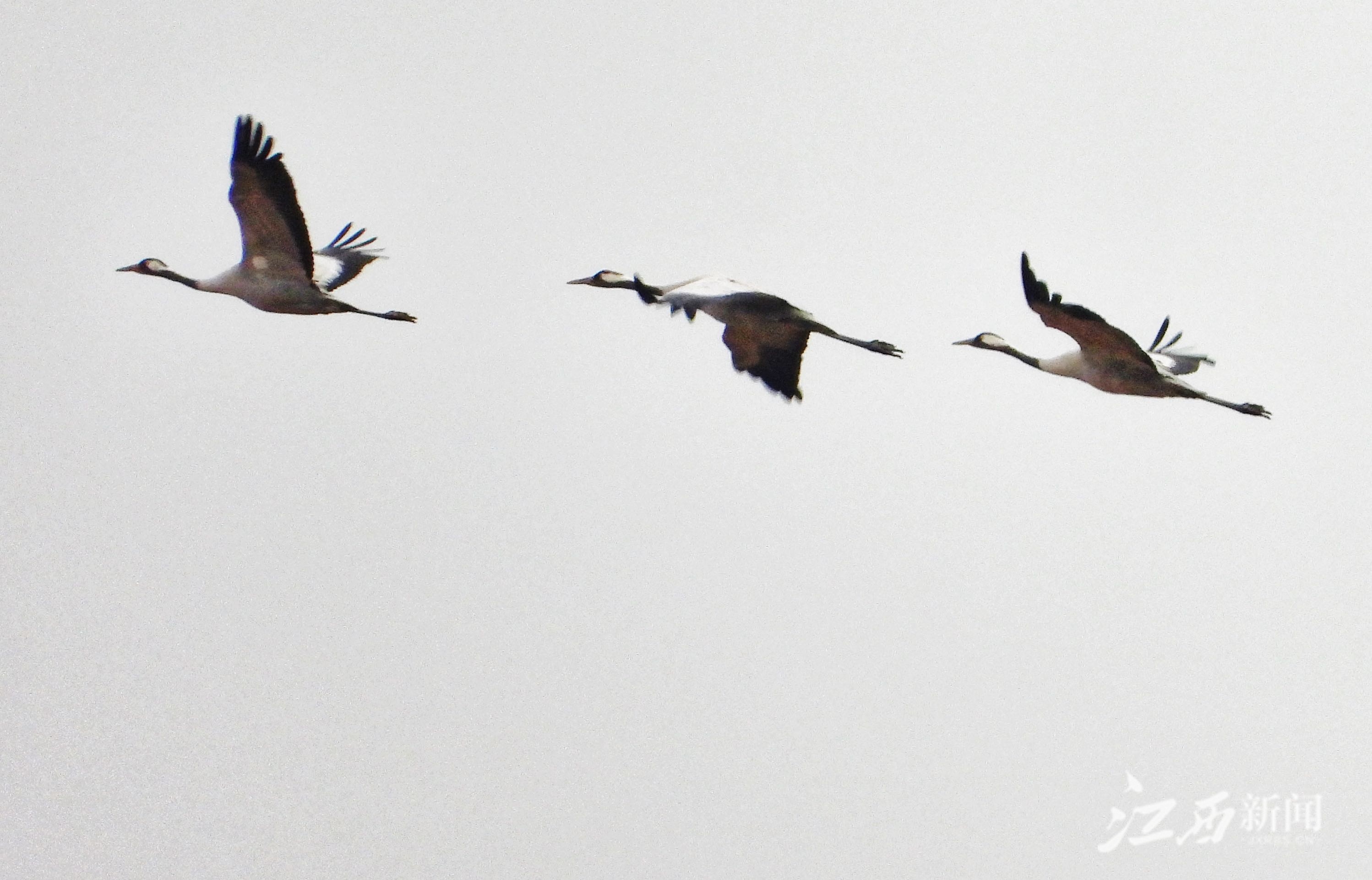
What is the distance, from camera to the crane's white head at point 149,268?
26656 millimetres

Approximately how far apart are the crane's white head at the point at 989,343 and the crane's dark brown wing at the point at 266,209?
772 cm

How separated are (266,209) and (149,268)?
3.46m

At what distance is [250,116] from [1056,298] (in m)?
8.63

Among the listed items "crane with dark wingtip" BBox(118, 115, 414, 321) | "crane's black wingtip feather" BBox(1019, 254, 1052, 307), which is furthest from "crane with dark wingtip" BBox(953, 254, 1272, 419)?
"crane with dark wingtip" BBox(118, 115, 414, 321)

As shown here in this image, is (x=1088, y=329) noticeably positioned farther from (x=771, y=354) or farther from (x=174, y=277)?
(x=174, y=277)

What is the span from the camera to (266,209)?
78.4 ft

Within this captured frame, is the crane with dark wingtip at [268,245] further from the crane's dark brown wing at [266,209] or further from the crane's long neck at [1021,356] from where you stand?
the crane's long neck at [1021,356]

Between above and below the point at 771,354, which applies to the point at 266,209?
above

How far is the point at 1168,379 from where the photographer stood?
2433 centimetres

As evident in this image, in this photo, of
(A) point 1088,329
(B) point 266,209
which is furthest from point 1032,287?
(B) point 266,209

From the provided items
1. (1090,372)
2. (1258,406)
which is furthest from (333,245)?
(1258,406)

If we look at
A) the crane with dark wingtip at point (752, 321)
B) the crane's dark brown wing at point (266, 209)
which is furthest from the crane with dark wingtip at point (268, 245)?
the crane with dark wingtip at point (752, 321)

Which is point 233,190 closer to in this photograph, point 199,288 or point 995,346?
point 199,288

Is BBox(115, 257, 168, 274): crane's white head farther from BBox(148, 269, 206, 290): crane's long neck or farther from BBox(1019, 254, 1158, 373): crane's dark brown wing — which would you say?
BBox(1019, 254, 1158, 373): crane's dark brown wing
